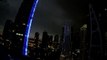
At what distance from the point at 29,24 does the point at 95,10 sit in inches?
856

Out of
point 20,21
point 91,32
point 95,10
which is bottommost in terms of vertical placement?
point 91,32

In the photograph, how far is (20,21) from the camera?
155 feet

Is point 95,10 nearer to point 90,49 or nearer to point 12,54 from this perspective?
point 90,49

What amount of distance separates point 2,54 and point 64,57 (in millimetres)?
41412

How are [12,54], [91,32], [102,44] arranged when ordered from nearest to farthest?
[12,54] < [102,44] < [91,32]

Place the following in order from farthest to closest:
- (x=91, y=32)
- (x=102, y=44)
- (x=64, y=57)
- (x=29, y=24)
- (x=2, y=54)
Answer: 1. (x=64, y=57)
2. (x=29, y=24)
3. (x=91, y=32)
4. (x=102, y=44)
5. (x=2, y=54)

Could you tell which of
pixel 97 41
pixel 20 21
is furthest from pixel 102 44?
pixel 20 21

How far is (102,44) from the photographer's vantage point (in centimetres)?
988

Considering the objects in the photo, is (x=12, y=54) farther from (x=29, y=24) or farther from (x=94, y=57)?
(x=29, y=24)

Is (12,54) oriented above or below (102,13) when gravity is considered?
below

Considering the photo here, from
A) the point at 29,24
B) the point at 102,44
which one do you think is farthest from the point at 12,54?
the point at 29,24

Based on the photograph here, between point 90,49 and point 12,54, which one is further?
point 90,49

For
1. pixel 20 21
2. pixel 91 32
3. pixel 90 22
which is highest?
pixel 20 21

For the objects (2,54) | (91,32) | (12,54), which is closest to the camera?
(2,54)
